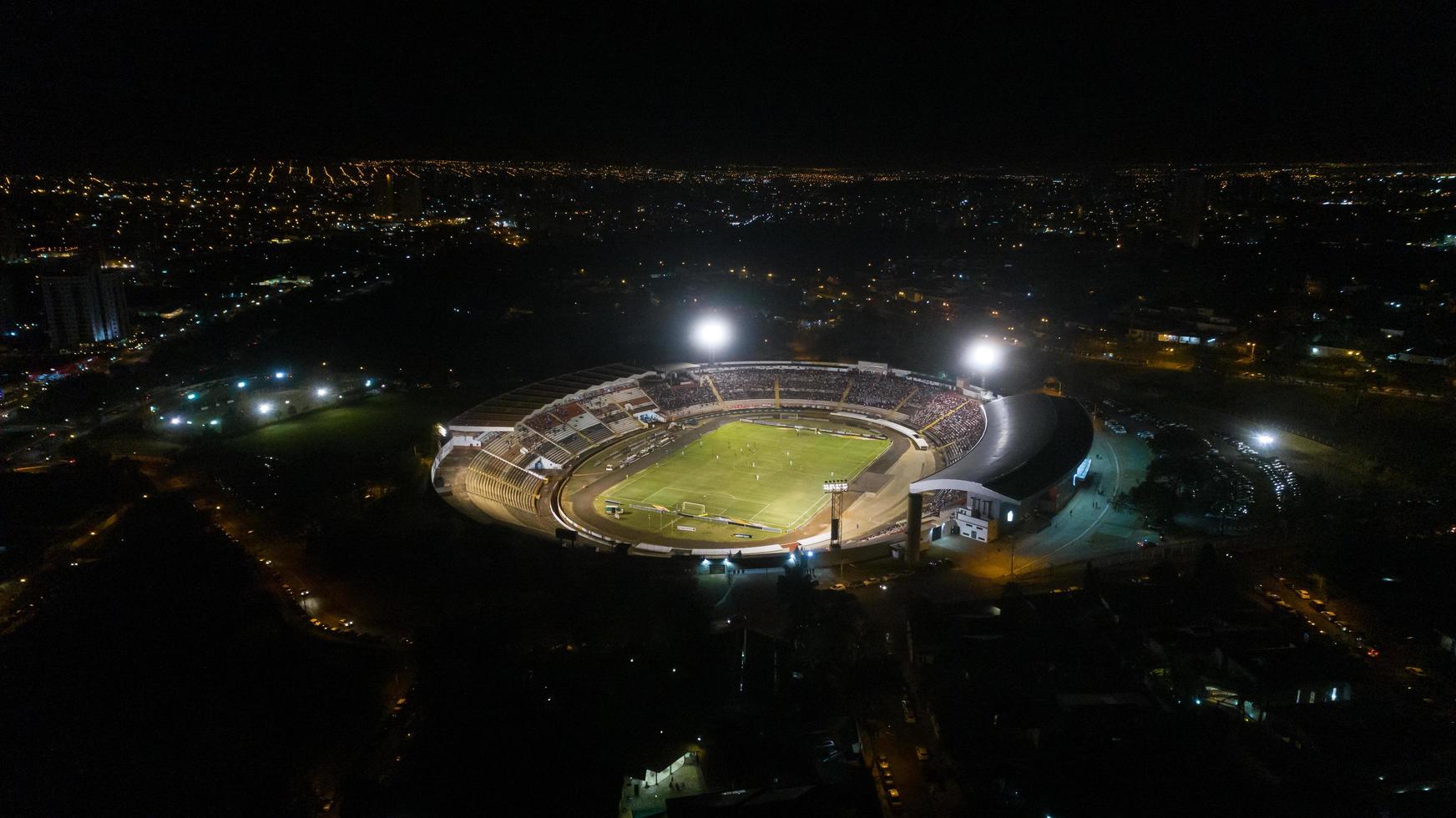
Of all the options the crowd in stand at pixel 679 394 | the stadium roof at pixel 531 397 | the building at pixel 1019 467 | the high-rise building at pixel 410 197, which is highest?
the high-rise building at pixel 410 197

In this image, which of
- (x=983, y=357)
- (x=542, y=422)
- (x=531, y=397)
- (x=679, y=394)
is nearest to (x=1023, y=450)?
(x=983, y=357)

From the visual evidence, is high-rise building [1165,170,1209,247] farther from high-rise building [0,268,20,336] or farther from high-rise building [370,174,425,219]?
high-rise building [0,268,20,336]

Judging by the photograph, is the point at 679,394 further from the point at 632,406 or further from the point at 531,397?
the point at 531,397

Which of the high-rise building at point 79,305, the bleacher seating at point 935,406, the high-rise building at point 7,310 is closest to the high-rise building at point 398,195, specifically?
the high-rise building at point 79,305

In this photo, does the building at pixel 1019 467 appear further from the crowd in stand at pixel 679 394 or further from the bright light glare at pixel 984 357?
the crowd in stand at pixel 679 394

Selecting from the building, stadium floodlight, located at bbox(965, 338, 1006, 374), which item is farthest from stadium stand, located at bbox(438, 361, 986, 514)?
the building

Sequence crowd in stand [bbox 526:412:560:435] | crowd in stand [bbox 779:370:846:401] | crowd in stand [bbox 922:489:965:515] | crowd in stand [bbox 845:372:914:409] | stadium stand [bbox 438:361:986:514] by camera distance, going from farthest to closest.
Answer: crowd in stand [bbox 779:370:846:401] → crowd in stand [bbox 845:372:914:409] → crowd in stand [bbox 526:412:560:435] → stadium stand [bbox 438:361:986:514] → crowd in stand [bbox 922:489:965:515]

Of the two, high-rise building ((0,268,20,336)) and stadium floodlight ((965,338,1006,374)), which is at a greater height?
high-rise building ((0,268,20,336))
